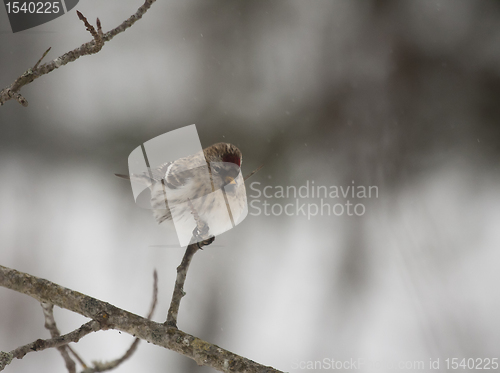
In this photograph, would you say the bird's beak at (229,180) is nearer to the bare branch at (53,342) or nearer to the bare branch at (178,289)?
the bare branch at (178,289)

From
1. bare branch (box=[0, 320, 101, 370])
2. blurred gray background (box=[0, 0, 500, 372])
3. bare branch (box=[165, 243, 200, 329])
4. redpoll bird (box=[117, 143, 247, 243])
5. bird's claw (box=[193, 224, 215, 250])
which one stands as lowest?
bare branch (box=[0, 320, 101, 370])

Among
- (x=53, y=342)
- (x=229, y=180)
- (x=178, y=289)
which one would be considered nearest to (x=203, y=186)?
(x=229, y=180)

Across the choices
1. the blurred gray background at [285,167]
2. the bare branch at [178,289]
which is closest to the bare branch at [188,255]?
the bare branch at [178,289]

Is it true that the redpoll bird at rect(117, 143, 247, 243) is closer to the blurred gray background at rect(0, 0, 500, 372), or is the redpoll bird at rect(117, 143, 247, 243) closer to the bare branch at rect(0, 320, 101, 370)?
the bare branch at rect(0, 320, 101, 370)

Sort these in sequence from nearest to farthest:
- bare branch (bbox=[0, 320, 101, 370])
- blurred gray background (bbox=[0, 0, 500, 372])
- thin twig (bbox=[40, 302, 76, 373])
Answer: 1. bare branch (bbox=[0, 320, 101, 370])
2. thin twig (bbox=[40, 302, 76, 373])
3. blurred gray background (bbox=[0, 0, 500, 372])

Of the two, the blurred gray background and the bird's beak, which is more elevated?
the blurred gray background

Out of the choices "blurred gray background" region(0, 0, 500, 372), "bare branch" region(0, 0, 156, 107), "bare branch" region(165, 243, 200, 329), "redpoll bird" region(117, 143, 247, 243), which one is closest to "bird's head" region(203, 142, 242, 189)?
"redpoll bird" region(117, 143, 247, 243)

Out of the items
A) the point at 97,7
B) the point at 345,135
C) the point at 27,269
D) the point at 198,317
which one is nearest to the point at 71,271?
the point at 27,269
